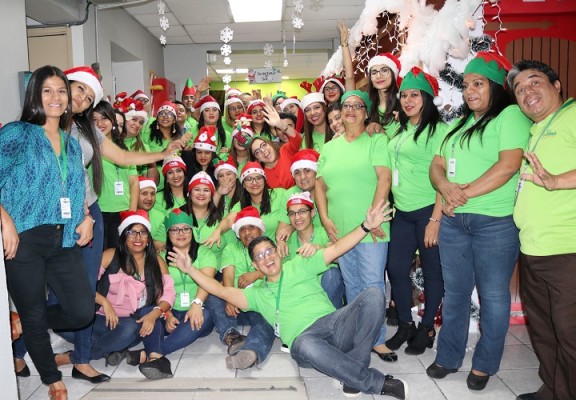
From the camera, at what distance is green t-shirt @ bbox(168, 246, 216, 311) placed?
342 cm

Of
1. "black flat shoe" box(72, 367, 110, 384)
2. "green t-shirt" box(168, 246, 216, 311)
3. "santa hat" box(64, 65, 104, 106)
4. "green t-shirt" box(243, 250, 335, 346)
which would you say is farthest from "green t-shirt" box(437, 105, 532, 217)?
"black flat shoe" box(72, 367, 110, 384)

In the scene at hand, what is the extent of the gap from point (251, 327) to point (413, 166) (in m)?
1.53

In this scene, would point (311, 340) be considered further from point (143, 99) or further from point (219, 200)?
point (143, 99)

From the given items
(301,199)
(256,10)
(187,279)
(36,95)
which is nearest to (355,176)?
(301,199)

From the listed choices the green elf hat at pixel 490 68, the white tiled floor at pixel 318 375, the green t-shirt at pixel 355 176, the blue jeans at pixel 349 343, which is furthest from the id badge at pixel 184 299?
→ the green elf hat at pixel 490 68

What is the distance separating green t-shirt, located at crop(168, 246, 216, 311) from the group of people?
2cm

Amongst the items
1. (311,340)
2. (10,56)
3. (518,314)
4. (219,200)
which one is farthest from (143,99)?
(518,314)

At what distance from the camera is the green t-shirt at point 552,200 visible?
6.93ft

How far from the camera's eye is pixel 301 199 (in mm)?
3268

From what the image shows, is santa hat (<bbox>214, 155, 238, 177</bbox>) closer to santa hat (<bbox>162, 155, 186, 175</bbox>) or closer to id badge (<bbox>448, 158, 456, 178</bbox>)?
santa hat (<bbox>162, 155, 186, 175</bbox>)

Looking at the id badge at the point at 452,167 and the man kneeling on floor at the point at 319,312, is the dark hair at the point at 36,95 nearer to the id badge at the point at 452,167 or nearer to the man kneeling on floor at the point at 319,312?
the man kneeling on floor at the point at 319,312

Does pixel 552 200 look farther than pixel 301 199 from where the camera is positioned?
No

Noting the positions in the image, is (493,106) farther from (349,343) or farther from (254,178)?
(254,178)

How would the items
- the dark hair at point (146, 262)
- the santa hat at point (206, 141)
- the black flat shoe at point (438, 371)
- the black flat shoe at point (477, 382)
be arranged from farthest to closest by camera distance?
the santa hat at point (206, 141) < the dark hair at point (146, 262) < the black flat shoe at point (438, 371) < the black flat shoe at point (477, 382)
